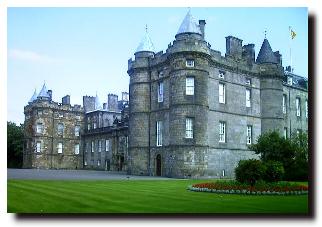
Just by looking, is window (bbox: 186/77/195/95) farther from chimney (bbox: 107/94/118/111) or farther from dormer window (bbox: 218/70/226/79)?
chimney (bbox: 107/94/118/111)

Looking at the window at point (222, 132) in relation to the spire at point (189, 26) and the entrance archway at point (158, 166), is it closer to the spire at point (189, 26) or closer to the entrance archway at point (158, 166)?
the entrance archway at point (158, 166)

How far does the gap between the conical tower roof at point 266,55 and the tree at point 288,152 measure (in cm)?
1029

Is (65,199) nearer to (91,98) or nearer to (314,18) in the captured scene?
(314,18)

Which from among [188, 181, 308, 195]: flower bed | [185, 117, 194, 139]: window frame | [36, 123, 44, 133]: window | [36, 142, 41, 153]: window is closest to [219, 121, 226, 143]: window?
[185, 117, 194, 139]: window frame

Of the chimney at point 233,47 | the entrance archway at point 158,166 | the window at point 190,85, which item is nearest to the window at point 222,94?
the window at point 190,85

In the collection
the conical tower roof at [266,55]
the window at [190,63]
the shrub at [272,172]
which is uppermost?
the conical tower roof at [266,55]

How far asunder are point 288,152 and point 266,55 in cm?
1268

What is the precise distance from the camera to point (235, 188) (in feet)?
59.0

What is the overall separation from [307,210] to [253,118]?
748 inches

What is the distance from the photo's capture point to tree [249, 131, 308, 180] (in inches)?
902

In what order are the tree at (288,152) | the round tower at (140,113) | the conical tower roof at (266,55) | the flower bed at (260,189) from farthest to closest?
the round tower at (140,113), the conical tower roof at (266,55), the tree at (288,152), the flower bed at (260,189)

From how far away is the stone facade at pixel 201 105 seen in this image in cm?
3123

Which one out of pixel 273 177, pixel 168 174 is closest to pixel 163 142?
pixel 168 174

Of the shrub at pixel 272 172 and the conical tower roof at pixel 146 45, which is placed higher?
the conical tower roof at pixel 146 45
